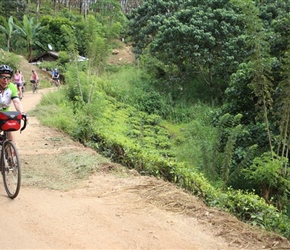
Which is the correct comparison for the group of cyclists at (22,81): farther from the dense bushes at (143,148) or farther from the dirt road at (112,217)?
the dirt road at (112,217)

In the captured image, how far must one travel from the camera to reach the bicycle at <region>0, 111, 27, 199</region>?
16.3 feet

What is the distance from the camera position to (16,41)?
39.3 metres

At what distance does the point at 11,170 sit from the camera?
509 cm

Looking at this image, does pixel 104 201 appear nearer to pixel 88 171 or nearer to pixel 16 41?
pixel 88 171

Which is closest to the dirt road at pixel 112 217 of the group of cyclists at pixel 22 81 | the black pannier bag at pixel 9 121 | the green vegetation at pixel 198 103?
the green vegetation at pixel 198 103

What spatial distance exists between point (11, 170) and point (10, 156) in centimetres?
21

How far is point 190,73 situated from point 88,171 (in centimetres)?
1670

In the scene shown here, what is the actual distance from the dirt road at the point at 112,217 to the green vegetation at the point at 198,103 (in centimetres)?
57

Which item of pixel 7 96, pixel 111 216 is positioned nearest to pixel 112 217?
pixel 111 216

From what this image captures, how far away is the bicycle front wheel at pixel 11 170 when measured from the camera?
496cm

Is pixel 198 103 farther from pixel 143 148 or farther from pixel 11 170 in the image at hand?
pixel 11 170

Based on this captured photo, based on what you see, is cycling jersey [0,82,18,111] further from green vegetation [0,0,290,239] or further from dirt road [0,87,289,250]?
green vegetation [0,0,290,239]

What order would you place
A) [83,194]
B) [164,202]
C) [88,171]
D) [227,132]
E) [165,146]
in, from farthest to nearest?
[165,146], [227,132], [88,171], [83,194], [164,202]

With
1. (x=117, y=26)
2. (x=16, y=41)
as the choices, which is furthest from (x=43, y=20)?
(x=117, y=26)
